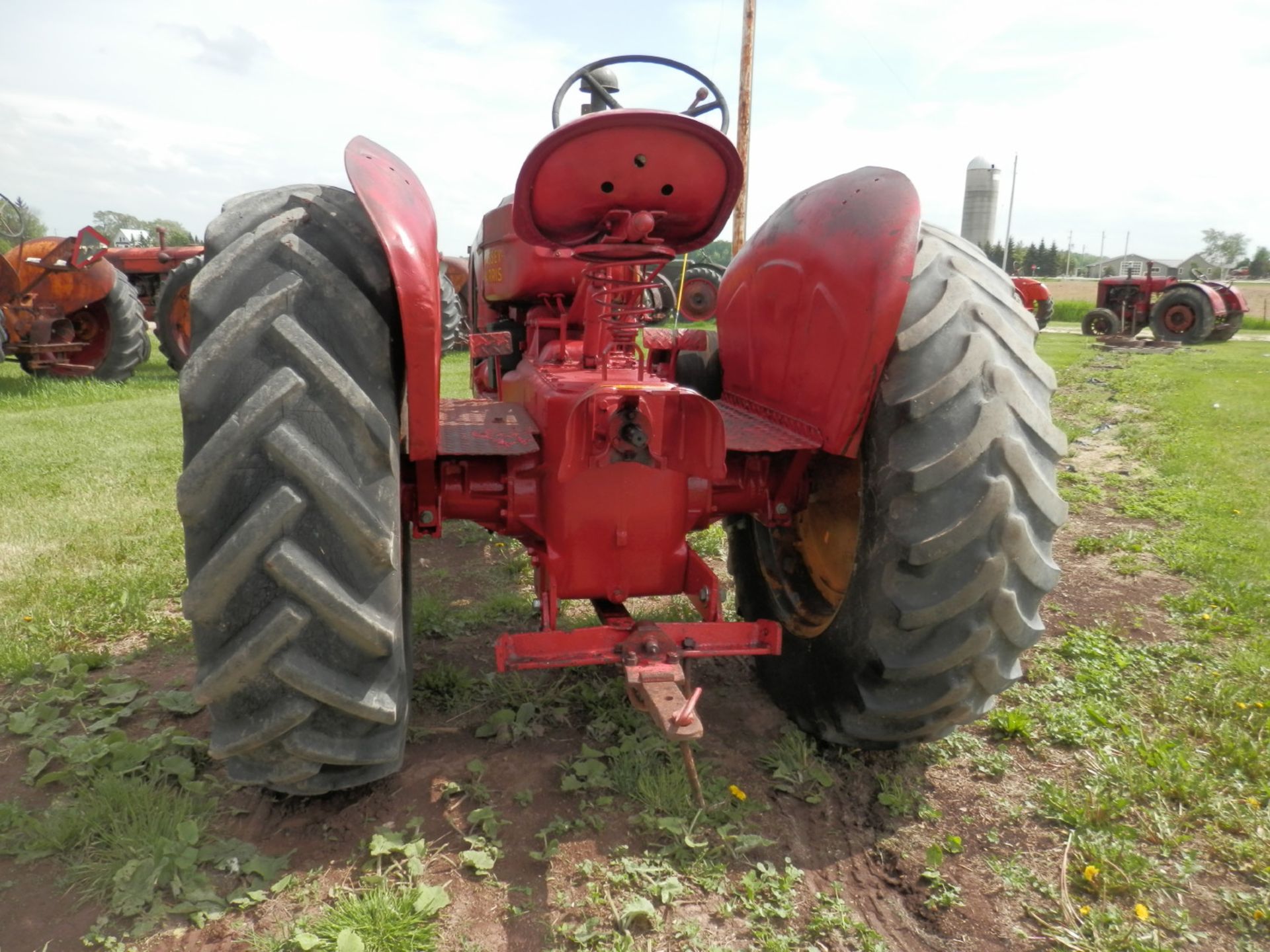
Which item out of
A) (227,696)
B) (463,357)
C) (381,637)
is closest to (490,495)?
(381,637)

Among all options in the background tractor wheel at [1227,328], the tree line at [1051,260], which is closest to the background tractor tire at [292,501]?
the background tractor wheel at [1227,328]

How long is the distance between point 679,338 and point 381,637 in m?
2.23

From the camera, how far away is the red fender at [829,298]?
2242 mm

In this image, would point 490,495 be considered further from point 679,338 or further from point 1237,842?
point 1237,842

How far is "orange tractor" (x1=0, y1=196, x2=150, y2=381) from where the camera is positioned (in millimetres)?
10695

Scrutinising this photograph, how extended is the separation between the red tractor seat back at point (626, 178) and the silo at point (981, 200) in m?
29.3

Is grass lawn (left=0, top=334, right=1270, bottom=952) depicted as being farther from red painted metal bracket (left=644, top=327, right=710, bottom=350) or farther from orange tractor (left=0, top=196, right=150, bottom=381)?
orange tractor (left=0, top=196, right=150, bottom=381)

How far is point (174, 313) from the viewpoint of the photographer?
11188mm

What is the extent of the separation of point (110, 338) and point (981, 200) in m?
26.4

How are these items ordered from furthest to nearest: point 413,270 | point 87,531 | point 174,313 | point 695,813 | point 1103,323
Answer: point 1103,323 < point 174,313 < point 87,531 < point 695,813 < point 413,270

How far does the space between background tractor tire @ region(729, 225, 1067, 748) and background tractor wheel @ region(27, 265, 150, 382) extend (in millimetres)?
11754

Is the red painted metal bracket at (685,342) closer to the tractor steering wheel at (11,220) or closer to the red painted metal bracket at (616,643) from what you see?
the red painted metal bracket at (616,643)

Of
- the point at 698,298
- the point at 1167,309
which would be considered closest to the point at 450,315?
the point at 698,298

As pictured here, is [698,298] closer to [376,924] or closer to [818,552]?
[818,552]
